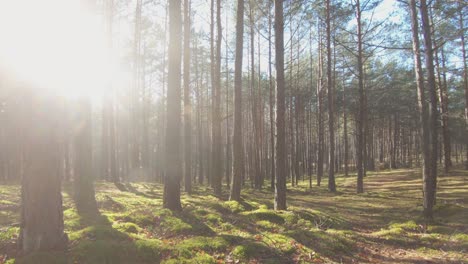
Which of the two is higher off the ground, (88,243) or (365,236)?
(88,243)

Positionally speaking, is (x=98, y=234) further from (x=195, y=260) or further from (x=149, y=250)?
(x=195, y=260)

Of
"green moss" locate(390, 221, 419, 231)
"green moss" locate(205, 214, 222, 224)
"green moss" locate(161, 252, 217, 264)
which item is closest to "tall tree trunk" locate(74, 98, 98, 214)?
"green moss" locate(205, 214, 222, 224)

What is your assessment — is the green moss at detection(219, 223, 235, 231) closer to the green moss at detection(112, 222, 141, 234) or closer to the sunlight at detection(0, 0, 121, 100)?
the green moss at detection(112, 222, 141, 234)

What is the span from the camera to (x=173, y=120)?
28.6 feet

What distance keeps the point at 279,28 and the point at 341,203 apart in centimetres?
774

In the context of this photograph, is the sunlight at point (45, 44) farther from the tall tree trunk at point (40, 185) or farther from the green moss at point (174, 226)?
the green moss at point (174, 226)

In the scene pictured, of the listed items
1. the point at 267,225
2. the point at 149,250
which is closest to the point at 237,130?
the point at 267,225

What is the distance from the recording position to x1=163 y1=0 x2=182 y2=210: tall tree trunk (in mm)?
8695

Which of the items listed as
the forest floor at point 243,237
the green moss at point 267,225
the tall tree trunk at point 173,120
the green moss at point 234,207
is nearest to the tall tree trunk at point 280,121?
the forest floor at point 243,237

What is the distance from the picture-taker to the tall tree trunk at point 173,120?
8.70 meters

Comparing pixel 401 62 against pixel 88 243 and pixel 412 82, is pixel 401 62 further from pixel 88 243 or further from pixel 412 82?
pixel 88 243

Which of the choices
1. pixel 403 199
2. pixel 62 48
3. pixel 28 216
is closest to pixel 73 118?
pixel 62 48

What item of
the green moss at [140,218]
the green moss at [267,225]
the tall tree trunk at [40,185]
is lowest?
the green moss at [267,225]

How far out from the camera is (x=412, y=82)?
30.8m
